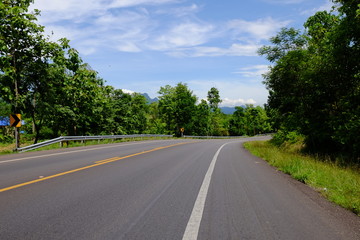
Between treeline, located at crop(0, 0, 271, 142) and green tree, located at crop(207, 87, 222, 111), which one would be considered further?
green tree, located at crop(207, 87, 222, 111)

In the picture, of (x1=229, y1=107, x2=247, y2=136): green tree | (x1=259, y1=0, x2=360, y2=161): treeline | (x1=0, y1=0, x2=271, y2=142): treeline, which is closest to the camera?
(x1=259, y1=0, x2=360, y2=161): treeline

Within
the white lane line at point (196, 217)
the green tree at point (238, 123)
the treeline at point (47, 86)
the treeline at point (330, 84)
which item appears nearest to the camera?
the white lane line at point (196, 217)

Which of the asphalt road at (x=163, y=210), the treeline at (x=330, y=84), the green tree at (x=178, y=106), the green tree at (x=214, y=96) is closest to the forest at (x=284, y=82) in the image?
the treeline at (x=330, y=84)

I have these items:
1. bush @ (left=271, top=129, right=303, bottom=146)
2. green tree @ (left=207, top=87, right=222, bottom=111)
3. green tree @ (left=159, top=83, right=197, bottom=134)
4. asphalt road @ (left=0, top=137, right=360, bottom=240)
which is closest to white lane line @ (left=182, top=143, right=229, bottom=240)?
asphalt road @ (left=0, top=137, right=360, bottom=240)

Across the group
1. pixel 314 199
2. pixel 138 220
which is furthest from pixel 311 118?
pixel 138 220

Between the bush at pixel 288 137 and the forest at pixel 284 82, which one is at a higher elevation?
the forest at pixel 284 82

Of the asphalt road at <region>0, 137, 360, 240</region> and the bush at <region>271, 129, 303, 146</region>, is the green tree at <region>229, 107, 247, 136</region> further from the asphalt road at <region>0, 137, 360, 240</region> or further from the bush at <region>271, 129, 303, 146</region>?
the asphalt road at <region>0, 137, 360, 240</region>

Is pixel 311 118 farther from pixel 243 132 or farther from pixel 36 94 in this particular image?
pixel 243 132

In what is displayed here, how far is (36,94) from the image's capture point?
23.7 meters

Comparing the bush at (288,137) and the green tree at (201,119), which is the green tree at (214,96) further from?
the bush at (288,137)

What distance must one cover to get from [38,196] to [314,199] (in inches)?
218

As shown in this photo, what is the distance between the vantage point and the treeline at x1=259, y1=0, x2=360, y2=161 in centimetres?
1197

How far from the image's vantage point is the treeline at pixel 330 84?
12.0 metres

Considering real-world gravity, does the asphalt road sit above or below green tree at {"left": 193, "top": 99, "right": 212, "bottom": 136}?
below
